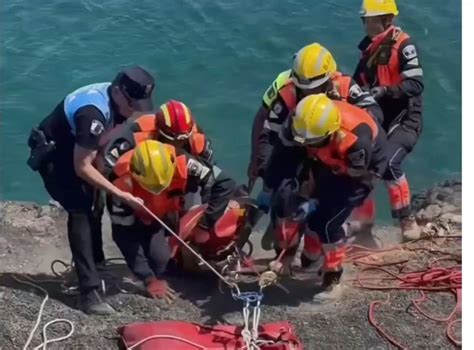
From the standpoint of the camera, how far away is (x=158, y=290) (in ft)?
22.8

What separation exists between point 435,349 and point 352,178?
4.02ft

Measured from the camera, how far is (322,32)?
1313 centimetres

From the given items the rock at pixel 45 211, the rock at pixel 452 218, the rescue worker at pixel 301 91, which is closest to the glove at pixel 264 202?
the rescue worker at pixel 301 91

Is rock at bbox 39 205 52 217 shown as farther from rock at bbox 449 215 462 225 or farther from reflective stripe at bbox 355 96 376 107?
rock at bbox 449 215 462 225

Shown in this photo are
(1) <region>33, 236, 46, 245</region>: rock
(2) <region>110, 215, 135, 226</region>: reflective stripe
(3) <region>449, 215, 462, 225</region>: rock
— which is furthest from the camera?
(1) <region>33, 236, 46, 245</region>: rock

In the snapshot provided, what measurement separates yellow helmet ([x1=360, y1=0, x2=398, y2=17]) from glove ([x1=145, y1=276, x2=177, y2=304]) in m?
2.65

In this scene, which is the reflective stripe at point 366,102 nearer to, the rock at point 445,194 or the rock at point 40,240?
the rock at point 445,194

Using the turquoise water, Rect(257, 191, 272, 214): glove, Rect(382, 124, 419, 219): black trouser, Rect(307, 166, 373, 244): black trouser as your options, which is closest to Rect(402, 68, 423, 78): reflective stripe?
Rect(382, 124, 419, 219): black trouser

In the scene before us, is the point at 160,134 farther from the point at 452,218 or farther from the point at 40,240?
the point at 452,218

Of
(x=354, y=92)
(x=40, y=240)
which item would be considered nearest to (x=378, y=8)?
(x=354, y=92)

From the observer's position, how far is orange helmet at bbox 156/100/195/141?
6602mm

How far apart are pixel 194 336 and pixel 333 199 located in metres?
1.35

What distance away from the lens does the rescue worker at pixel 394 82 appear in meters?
7.77

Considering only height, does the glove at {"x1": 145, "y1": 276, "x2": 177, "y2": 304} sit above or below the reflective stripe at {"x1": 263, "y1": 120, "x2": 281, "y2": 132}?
below
